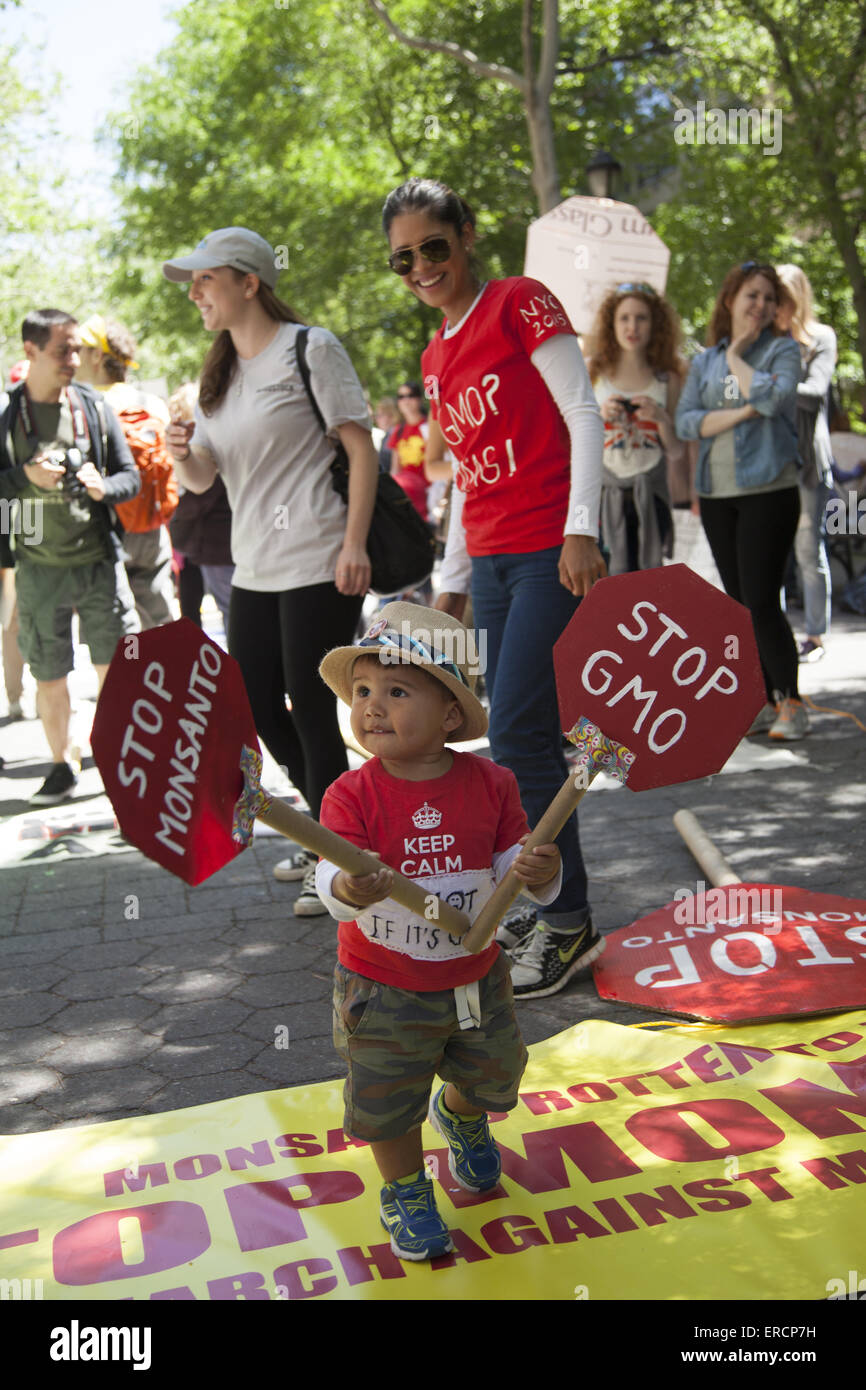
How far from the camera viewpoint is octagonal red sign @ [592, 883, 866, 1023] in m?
3.55

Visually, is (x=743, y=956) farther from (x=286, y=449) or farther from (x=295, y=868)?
(x=286, y=449)

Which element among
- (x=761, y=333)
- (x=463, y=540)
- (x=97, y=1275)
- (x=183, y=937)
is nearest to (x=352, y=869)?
(x=97, y=1275)

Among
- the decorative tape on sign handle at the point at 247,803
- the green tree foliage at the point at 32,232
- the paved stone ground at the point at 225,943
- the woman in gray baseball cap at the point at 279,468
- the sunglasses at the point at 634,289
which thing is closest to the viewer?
the decorative tape on sign handle at the point at 247,803

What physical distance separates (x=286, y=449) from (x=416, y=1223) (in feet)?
8.29

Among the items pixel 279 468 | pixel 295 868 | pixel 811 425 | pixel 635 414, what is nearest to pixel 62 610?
pixel 295 868

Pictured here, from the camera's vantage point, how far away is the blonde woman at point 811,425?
7.19 meters

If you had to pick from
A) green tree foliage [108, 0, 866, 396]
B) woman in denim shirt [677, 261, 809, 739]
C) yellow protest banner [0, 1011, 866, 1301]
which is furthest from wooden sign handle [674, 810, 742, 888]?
green tree foliage [108, 0, 866, 396]

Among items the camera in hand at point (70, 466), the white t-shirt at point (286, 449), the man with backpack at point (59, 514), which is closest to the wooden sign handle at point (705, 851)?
the white t-shirt at point (286, 449)

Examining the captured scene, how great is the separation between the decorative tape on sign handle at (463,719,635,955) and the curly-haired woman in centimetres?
431

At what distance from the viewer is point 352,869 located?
2229 mm

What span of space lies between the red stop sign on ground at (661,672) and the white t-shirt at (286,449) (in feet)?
6.50

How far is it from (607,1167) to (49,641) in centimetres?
430

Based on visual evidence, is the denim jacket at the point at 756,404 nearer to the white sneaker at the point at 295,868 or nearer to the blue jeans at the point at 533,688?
the white sneaker at the point at 295,868

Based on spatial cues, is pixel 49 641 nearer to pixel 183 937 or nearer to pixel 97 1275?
pixel 183 937
